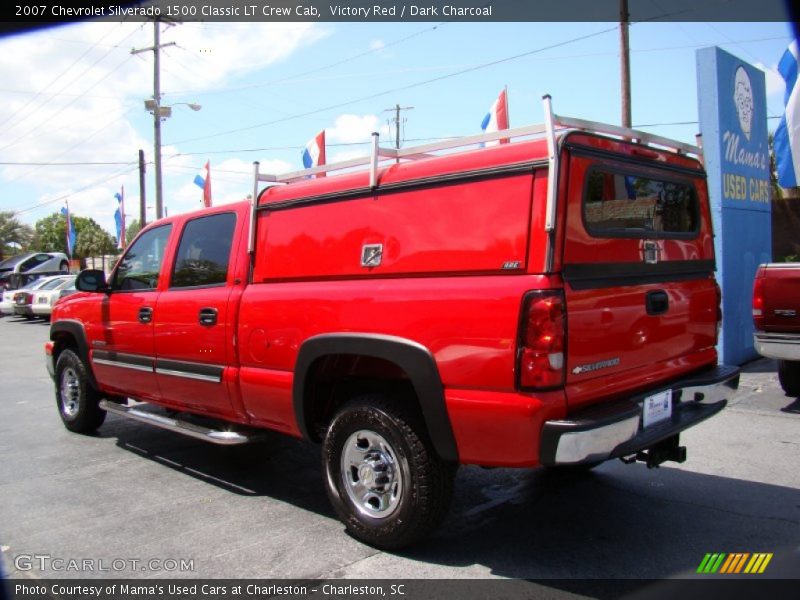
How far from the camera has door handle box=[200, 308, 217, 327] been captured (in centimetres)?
Answer: 459

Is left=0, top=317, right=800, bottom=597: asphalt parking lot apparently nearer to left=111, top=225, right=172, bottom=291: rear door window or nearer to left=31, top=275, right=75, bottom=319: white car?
left=111, top=225, right=172, bottom=291: rear door window

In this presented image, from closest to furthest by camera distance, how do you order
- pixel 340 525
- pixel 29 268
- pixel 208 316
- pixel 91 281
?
pixel 340 525
pixel 208 316
pixel 91 281
pixel 29 268

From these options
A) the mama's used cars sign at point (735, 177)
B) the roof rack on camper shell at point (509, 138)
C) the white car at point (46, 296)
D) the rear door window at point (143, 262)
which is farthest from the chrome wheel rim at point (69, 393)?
the white car at point (46, 296)

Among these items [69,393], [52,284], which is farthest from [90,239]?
[69,393]

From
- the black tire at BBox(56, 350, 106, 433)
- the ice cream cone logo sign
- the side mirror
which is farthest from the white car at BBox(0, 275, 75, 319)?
the ice cream cone logo sign

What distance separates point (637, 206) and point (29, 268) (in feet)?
95.9

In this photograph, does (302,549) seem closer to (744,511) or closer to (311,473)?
(311,473)

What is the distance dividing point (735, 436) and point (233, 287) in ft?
14.9

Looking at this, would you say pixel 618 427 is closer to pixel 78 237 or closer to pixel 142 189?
pixel 142 189

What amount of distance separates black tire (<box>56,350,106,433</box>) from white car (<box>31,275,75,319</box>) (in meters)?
15.0

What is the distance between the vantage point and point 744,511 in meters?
4.20

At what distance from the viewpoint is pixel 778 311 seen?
258 inches

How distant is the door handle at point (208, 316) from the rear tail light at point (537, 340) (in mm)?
2401

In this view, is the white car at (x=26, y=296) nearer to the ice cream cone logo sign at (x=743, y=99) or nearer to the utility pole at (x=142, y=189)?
the utility pole at (x=142, y=189)
